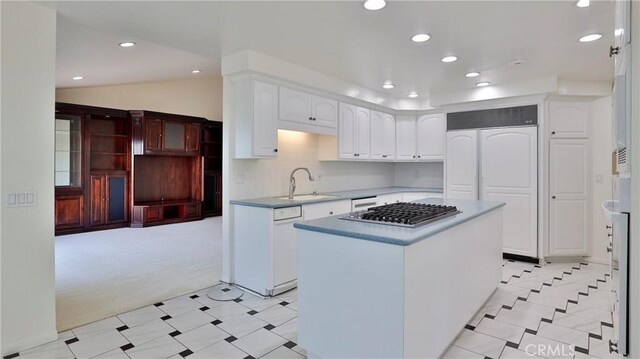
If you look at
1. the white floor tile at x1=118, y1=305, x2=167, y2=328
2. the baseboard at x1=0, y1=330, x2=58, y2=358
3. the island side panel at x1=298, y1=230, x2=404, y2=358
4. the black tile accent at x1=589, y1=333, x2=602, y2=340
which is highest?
the island side panel at x1=298, y1=230, x2=404, y2=358

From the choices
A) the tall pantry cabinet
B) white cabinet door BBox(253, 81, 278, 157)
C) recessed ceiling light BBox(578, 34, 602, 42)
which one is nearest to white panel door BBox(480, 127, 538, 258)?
the tall pantry cabinet

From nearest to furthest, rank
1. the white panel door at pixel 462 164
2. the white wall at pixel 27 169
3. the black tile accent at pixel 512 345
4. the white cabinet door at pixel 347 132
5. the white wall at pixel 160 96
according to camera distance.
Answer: the white wall at pixel 27 169
the black tile accent at pixel 512 345
the white cabinet door at pixel 347 132
the white panel door at pixel 462 164
the white wall at pixel 160 96

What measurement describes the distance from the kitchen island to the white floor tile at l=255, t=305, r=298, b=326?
0.63m

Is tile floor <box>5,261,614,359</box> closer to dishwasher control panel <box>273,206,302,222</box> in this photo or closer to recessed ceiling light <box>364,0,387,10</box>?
dishwasher control panel <box>273,206,302,222</box>

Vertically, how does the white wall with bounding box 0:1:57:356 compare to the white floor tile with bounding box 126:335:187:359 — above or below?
above

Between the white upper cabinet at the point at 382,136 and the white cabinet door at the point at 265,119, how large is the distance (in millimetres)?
2038

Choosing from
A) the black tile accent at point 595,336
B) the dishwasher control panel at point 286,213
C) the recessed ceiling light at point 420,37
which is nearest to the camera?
the black tile accent at point 595,336

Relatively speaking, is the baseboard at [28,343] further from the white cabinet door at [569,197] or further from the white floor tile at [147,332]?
the white cabinet door at [569,197]

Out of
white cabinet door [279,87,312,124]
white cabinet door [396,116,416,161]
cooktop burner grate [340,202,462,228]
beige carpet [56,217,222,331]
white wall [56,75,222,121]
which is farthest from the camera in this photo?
white wall [56,75,222,121]

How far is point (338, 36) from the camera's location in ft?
9.63

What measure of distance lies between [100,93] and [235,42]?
5.48 meters

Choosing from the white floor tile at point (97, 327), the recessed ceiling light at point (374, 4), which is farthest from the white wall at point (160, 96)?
the recessed ceiling light at point (374, 4)

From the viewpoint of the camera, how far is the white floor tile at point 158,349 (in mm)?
2230

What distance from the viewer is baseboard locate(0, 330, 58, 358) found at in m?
2.21
